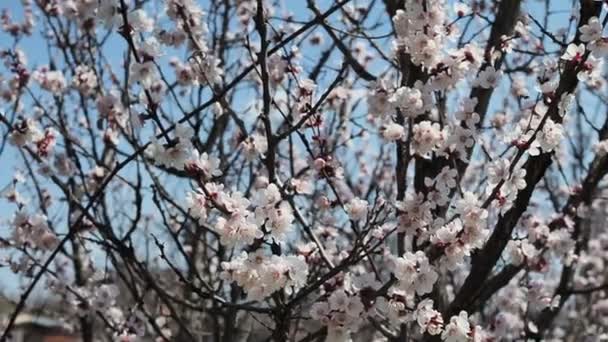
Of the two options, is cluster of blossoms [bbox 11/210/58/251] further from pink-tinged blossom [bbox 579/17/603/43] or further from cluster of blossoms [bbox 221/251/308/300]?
pink-tinged blossom [bbox 579/17/603/43]

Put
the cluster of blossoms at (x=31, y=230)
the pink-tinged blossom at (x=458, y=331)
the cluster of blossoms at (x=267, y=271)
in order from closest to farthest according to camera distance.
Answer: the cluster of blossoms at (x=267, y=271) → the pink-tinged blossom at (x=458, y=331) → the cluster of blossoms at (x=31, y=230)

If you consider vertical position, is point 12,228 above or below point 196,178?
above

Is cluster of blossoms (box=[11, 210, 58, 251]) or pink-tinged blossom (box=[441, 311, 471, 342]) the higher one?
cluster of blossoms (box=[11, 210, 58, 251])

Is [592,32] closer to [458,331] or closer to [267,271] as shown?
[458,331]

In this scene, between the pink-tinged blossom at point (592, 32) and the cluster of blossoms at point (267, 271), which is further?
the pink-tinged blossom at point (592, 32)

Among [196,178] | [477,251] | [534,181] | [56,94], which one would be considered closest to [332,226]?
[477,251]

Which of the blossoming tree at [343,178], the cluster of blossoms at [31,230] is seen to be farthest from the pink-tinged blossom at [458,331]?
the cluster of blossoms at [31,230]

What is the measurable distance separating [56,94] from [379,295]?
3.28 metres

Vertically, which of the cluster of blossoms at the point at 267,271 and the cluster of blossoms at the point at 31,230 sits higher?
the cluster of blossoms at the point at 31,230

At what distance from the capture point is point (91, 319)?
4.57 m

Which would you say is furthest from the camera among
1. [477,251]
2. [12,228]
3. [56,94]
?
[56,94]

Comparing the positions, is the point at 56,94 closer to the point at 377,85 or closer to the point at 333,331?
the point at 377,85

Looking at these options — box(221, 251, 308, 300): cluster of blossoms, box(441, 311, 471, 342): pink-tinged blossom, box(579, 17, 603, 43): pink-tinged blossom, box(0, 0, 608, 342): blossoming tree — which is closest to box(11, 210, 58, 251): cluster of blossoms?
box(0, 0, 608, 342): blossoming tree

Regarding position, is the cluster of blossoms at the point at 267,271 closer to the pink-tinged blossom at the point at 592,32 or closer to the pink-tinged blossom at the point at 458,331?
the pink-tinged blossom at the point at 458,331
